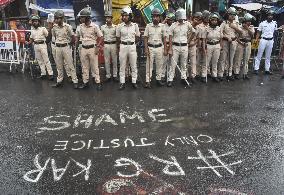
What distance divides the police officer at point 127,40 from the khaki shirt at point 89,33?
65 centimetres

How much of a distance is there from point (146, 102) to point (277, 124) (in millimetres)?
3209

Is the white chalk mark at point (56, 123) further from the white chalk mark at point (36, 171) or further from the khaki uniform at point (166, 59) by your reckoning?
the khaki uniform at point (166, 59)

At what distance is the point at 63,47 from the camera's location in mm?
10289

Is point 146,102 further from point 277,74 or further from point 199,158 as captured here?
point 277,74

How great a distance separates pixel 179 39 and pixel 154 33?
2.49ft

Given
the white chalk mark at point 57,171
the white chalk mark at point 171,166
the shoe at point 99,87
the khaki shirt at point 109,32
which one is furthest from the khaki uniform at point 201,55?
the white chalk mark at point 57,171

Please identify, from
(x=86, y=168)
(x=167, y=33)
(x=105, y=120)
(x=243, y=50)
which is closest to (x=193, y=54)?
(x=167, y=33)

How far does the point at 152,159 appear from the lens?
5922 mm

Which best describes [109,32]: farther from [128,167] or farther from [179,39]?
[128,167]

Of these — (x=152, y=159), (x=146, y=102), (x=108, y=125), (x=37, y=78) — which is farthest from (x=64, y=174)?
(x=37, y=78)

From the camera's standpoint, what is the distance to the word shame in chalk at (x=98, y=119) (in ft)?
24.6

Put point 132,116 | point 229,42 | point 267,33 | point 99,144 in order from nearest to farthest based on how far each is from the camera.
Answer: point 99,144
point 132,116
point 229,42
point 267,33

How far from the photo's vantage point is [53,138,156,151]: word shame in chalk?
6.41 m

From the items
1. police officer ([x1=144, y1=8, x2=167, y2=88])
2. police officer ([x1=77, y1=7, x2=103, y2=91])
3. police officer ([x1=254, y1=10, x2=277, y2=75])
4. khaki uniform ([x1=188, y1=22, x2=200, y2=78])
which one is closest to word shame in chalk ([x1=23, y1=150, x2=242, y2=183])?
police officer ([x1=77, y1=7, x2=103, y2=91])
